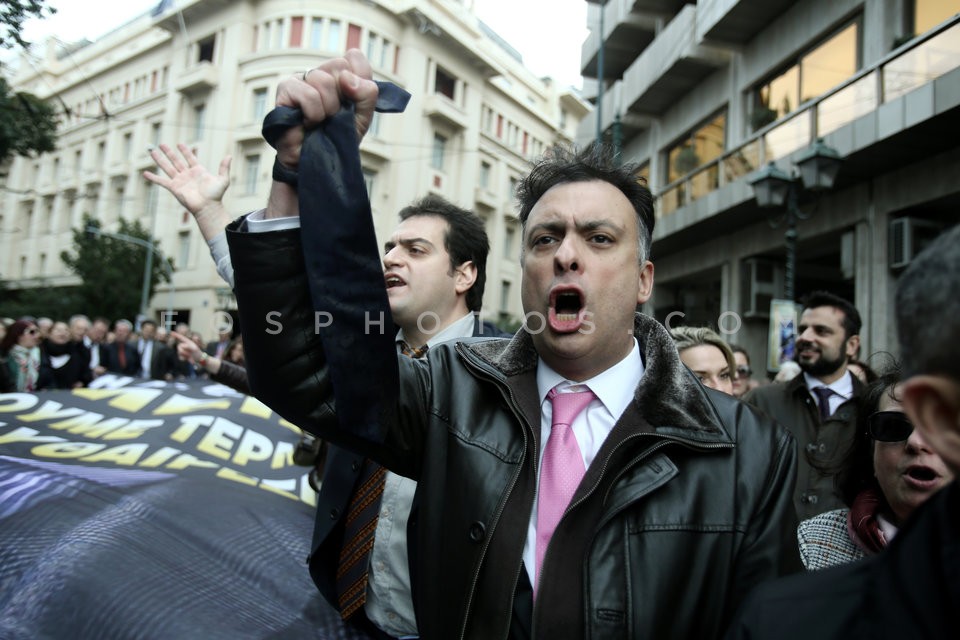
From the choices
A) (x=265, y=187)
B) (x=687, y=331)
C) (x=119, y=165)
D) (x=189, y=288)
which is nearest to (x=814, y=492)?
(x=687, y=331)

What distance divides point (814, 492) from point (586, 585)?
2.89m

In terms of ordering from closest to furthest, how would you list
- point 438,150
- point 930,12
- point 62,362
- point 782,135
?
point 62,362, point 930,12, point 782,135, point 438,150

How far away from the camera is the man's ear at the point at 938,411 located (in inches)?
33.7

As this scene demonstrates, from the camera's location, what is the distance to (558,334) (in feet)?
6.17

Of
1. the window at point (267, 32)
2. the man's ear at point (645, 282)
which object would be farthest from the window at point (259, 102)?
the man's ear at point (645, 282)

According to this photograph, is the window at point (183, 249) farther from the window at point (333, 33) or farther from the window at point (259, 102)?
the window at point (333, 33)

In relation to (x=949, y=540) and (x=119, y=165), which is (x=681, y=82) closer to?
(x=949, y=540)

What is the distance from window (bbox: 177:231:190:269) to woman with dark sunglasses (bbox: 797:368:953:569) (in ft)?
117

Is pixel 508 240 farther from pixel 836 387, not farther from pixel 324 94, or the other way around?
pixel 324 94

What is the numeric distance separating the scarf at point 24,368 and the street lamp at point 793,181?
896 cm

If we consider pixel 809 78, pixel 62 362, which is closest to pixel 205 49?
pixel 62 362

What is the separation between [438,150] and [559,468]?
36.7 metres

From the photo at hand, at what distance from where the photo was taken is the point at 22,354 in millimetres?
7957

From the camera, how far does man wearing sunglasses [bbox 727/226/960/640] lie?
0.85m
